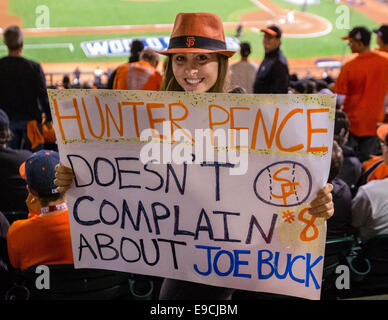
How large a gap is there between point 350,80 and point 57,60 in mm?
13285

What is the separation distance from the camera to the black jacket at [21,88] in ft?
11.9

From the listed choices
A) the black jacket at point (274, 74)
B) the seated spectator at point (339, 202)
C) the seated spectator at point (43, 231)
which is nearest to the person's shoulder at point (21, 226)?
the seated spectator at point (43, 231)

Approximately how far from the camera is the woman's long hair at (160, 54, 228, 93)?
1.95 metres

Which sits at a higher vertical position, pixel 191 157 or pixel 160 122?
pixel 160 122

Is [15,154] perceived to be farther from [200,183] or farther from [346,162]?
[346,162]

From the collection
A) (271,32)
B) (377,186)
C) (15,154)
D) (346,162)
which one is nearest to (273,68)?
(271,32)

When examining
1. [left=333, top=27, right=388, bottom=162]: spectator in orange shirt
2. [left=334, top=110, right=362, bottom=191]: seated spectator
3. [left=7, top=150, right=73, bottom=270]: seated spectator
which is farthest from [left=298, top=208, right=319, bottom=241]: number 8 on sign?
[left=333, top=27, right=388, bottom=162]: spectator in orange shirt

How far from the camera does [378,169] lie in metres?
2.61

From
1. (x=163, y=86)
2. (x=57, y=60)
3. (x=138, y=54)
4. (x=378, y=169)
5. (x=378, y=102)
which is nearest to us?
(x=163, y=86)

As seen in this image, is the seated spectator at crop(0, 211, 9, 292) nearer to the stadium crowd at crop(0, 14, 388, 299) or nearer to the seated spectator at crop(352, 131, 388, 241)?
the stadium crowd at crop(0, 14, 388, 299)

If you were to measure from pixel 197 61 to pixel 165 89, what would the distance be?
22 centimetres
